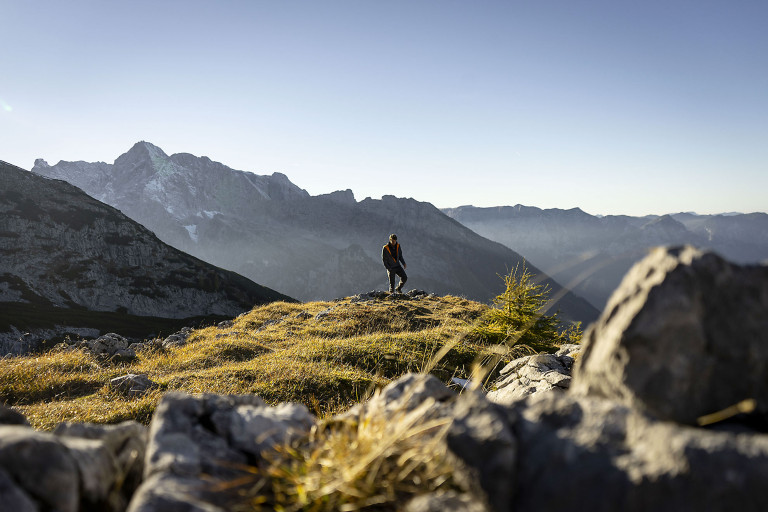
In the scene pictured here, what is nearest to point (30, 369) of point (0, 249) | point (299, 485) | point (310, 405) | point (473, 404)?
point (310, 405)

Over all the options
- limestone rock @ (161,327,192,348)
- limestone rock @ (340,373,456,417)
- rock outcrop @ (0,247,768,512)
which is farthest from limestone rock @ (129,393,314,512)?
limestone rock @ (161,327,192,348)

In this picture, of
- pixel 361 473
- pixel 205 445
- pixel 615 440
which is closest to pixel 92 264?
pixel 205 445

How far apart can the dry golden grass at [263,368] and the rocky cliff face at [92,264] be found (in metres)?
80.9

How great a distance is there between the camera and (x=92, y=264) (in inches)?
3718

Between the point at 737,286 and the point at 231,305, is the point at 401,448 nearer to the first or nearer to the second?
the point at 737,286

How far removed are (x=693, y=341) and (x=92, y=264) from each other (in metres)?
117

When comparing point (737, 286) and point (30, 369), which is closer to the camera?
point (737, 286)

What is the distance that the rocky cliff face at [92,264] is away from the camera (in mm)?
85331

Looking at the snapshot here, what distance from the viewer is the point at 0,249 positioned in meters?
86.4

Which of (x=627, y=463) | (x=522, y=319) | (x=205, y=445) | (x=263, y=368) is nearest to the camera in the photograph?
(x=627, y=463)

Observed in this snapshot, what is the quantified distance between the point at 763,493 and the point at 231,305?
10549 cm

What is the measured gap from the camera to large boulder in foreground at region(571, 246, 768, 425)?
240cm

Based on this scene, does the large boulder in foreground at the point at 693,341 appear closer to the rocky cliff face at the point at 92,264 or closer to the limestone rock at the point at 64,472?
the limestone rock at the point at 64,472

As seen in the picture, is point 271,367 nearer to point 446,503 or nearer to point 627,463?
point 446,503
